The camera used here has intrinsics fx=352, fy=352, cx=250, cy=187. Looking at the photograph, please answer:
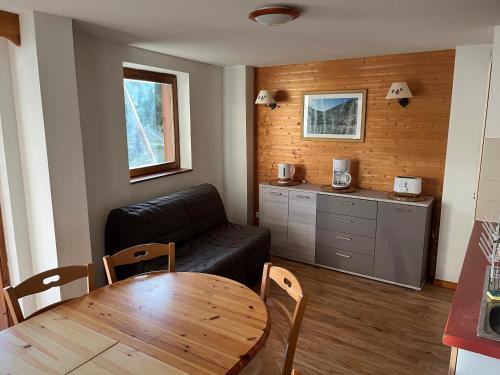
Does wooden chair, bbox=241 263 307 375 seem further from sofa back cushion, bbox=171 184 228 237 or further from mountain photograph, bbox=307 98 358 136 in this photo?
mountain photograph, bbox=307 98 358 136

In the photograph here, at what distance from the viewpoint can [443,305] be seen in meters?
3.16

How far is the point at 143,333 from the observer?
1.41 meters

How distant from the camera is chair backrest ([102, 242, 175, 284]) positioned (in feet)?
6.35

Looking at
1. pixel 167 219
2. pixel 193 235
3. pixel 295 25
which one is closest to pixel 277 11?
pixel 295 25

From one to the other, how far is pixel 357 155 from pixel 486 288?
2.57 meters

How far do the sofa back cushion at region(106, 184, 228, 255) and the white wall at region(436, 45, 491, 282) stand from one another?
7.56 ft

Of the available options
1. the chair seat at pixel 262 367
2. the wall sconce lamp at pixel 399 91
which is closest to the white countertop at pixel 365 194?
the wall sconce lamp at pixel 399 91

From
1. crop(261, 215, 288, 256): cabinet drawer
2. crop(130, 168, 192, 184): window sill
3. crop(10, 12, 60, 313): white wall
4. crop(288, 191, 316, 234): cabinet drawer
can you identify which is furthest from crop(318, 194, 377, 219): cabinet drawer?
crop(10, 12, 60, 313): white wall

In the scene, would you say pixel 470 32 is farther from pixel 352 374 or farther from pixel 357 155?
pixel 352 374

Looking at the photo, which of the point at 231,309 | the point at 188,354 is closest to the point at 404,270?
the point at 231,309

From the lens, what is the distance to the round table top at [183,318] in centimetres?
128

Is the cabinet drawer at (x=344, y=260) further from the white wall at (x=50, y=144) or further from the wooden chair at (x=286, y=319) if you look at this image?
the white wall at (x=50, y=144)

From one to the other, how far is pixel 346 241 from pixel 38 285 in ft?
9.52

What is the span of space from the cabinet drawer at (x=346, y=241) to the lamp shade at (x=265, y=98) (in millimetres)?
1629
